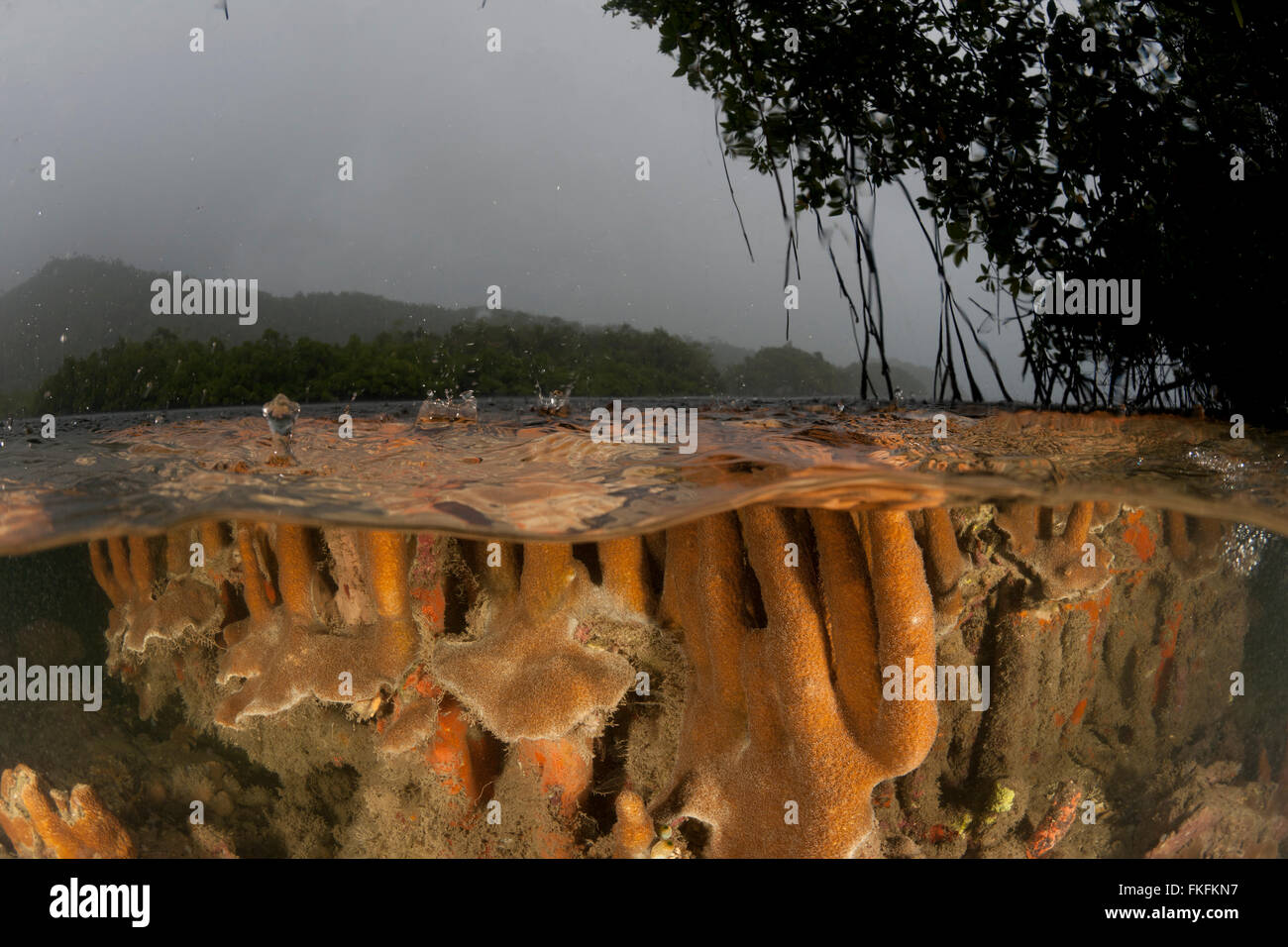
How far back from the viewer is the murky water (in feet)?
7.93

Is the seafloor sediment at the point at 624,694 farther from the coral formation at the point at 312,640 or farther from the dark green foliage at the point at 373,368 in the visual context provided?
the dark green foliage at the point at 373,368

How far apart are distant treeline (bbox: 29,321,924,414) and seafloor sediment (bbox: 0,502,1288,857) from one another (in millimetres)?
1092

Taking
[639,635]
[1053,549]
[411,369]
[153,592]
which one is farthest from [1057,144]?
[153,592]

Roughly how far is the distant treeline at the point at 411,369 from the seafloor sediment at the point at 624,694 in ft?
3.58

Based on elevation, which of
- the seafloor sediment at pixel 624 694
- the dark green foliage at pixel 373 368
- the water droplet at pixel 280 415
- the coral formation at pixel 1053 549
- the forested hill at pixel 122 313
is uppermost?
the forested hill at pixel 122 313

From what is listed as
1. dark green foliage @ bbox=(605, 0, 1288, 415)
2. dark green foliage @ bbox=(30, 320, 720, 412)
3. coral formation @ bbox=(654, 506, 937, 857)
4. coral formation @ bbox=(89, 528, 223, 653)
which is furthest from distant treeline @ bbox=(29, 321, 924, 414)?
coral formation @ bbox=(654, 506, 937, 857)

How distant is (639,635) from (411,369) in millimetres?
2077

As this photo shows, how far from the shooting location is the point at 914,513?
2.63 meters

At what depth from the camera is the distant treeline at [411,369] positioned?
11.8ft

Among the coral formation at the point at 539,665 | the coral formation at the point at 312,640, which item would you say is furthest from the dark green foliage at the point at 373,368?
the coral formation at the point at 539,665

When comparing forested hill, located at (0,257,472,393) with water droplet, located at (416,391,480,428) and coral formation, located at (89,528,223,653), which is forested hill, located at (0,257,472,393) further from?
coral formation, located at (89,528,223,653)

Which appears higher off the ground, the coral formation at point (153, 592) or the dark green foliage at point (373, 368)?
the dark green foliage at point (373, 368)

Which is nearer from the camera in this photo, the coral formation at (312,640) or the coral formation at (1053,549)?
the coral formation at (312,640)
